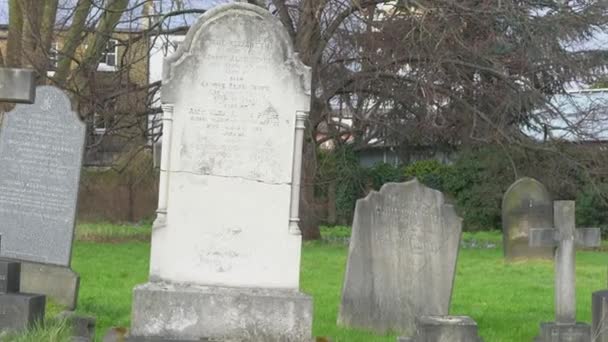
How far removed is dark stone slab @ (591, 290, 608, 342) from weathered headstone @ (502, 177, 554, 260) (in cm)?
1067

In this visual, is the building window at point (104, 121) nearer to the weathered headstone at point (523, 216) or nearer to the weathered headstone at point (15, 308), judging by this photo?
the weathered headstone at point (523, 216)

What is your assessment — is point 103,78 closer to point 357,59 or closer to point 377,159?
point 357,59

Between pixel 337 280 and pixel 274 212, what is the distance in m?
5.91

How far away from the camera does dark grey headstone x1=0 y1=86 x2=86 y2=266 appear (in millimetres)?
10484

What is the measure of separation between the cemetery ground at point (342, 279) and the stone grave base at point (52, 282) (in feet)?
0.42

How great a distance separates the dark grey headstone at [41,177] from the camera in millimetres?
10484

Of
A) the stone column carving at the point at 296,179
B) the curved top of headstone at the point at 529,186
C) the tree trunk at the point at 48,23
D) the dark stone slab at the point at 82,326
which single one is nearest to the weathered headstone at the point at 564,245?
the stone column carving at the point at 296,179

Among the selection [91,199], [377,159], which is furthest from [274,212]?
[377,159]

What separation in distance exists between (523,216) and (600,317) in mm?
11370

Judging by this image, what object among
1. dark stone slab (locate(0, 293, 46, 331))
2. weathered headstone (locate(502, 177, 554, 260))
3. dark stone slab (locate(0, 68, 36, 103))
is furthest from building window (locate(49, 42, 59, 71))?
dark stone slab (locate(0, 293, 46, 331))

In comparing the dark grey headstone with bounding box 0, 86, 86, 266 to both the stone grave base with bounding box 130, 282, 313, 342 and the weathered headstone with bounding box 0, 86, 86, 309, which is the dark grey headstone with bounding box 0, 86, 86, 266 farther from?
the stone grave base with bounding box 130, 282, 313, 342

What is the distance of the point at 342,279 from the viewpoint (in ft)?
46.2

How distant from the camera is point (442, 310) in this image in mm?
9977

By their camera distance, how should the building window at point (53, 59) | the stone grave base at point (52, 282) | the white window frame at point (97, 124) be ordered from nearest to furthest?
the stone grave base at point (52, 282) < the building window at point (53, 59) < the white window frame at point (97, 124)
